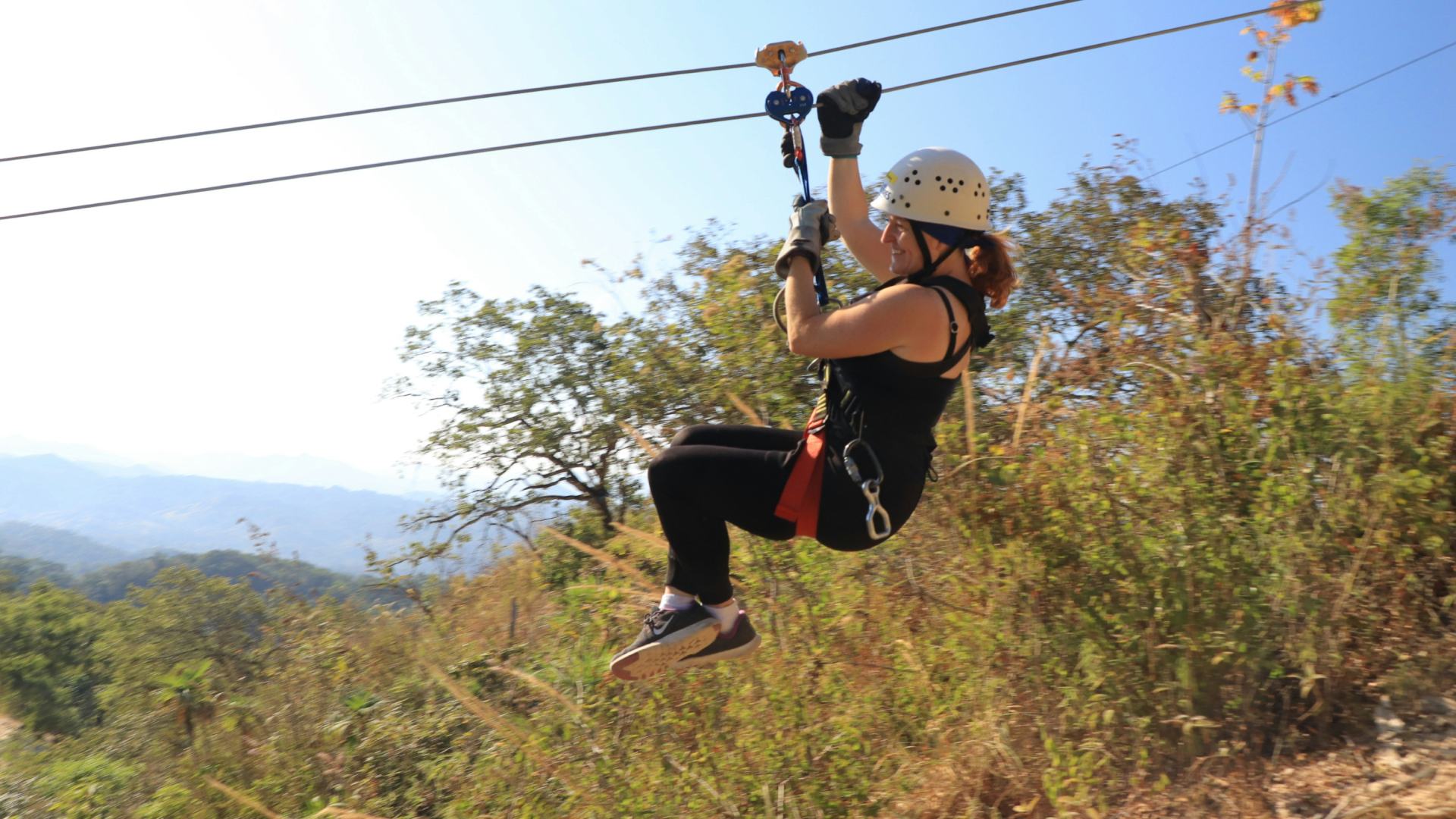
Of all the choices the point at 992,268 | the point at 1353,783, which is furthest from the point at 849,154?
the point at 1353,783

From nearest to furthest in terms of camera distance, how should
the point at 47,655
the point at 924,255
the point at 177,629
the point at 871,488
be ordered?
1. the point at 871,488
2. the point at 924,255
3. the point at 177,629
4. the point at 47,655

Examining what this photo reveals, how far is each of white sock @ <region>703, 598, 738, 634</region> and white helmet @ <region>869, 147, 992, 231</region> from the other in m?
1.37

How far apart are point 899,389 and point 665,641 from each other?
1084 millimetres

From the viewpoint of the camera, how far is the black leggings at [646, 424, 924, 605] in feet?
9.78

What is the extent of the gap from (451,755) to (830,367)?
5.32 m

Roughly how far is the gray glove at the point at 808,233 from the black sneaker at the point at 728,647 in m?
1.16

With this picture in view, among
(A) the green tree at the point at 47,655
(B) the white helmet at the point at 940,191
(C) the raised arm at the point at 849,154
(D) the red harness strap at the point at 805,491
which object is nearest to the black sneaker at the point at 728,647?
(D) the red harness strap at the point at 805,491

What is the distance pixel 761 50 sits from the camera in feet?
11.9

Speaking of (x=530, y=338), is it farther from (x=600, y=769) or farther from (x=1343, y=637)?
(x=1343, y=637)

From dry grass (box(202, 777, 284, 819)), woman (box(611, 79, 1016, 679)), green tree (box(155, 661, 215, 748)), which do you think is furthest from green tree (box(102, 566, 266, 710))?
woman (box(611, 79, 1016, 679))

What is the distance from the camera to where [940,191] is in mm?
2994

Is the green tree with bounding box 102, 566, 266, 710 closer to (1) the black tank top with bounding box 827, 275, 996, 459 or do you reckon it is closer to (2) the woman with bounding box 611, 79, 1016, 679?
(2) the woman with bounding box 611, 79, 1016, 679

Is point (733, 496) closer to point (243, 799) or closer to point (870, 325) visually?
point (870, 325)

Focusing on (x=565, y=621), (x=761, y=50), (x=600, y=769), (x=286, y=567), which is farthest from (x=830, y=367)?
(x=286, y=567)
